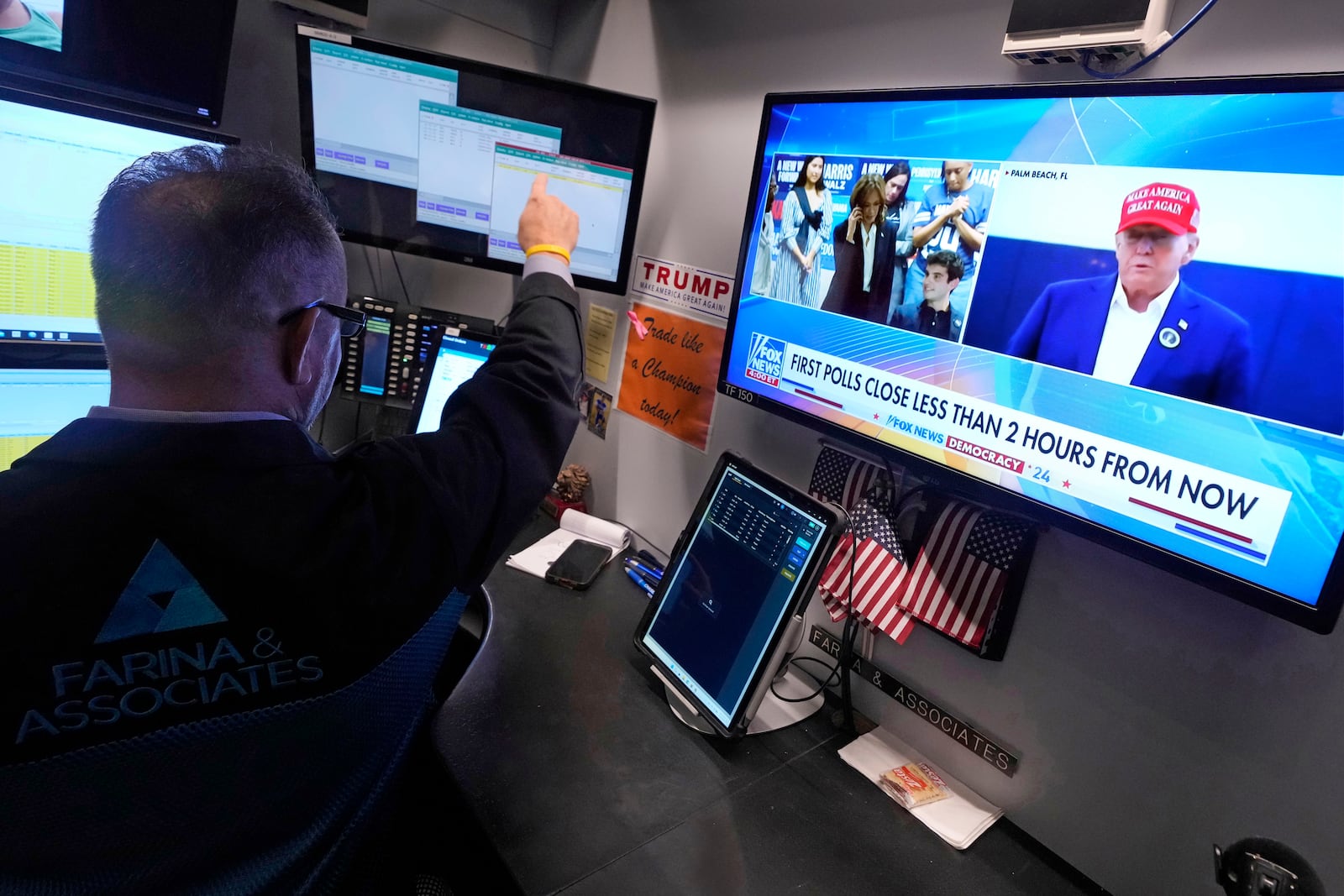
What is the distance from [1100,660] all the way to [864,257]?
629mm

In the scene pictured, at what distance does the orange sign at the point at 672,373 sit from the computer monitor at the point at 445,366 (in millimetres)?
327

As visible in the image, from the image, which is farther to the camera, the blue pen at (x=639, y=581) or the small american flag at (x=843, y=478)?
the blue pen at (x=639, y=581)

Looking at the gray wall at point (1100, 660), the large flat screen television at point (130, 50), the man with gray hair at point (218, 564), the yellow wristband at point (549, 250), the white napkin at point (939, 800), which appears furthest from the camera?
the yellow wristband at point (549, 250)

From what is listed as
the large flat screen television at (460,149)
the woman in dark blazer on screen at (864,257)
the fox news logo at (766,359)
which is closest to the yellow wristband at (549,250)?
the large flat screen television at (460,149)

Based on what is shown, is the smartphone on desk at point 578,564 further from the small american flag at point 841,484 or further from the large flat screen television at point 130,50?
the large flat screen television at point 130,50

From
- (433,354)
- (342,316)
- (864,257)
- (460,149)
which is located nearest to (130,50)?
(460,149)

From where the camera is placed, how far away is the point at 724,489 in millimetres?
1225

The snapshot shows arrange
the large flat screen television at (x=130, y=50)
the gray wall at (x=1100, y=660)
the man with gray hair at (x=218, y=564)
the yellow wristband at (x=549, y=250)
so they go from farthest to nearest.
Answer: the yellow wristband at (x=549, y=250), the large flat screen television at (x=130, y=50), the gray wall at (x=1100, y=660), the man with gray hair at (x=218, y=564)

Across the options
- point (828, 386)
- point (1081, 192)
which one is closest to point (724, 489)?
point (828, 386)

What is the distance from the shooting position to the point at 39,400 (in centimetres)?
122

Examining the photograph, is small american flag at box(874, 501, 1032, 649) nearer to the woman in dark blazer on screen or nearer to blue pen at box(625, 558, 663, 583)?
the woman in dark blazer on screen

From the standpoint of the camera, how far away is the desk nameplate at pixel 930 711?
3.42ft

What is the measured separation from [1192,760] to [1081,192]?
691 mm

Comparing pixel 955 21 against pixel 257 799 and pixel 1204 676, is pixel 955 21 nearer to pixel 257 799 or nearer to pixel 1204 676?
pixel 1204 676
